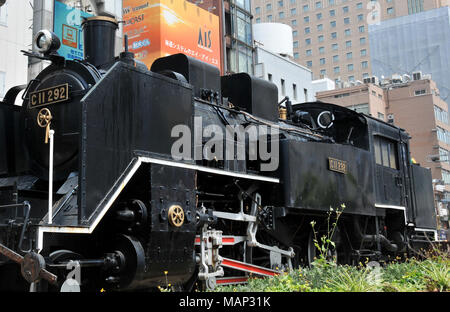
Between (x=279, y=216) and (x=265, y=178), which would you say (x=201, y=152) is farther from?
(x=279, y=216)

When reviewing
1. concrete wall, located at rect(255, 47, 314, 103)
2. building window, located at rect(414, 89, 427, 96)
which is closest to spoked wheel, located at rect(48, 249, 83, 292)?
concrete wall, located at rect(255, 47, 314, 103)

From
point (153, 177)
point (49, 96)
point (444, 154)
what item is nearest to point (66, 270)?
point (153, 177)

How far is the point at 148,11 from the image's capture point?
24172mm

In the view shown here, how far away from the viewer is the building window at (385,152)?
10.3 metres

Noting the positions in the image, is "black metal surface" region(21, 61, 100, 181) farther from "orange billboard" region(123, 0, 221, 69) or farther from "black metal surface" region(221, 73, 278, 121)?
"orange billboard" region(123, 0, 221, 69)

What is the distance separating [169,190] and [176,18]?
2025 centimetres

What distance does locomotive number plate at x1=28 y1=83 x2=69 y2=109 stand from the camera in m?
5.82

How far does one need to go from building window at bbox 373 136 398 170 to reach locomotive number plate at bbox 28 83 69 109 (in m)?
6.33

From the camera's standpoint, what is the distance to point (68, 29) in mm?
15586

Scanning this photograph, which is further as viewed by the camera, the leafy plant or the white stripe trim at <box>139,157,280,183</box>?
the leafy plant

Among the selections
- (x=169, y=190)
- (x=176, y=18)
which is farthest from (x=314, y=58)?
(x=169, y=190)

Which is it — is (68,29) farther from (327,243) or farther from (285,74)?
(285,74)

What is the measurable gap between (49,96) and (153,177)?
5.32 feet

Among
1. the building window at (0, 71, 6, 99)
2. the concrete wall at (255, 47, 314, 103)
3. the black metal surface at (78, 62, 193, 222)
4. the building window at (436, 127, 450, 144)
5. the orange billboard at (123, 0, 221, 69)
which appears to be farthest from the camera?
the building window at (436, 127, 450, 144)
